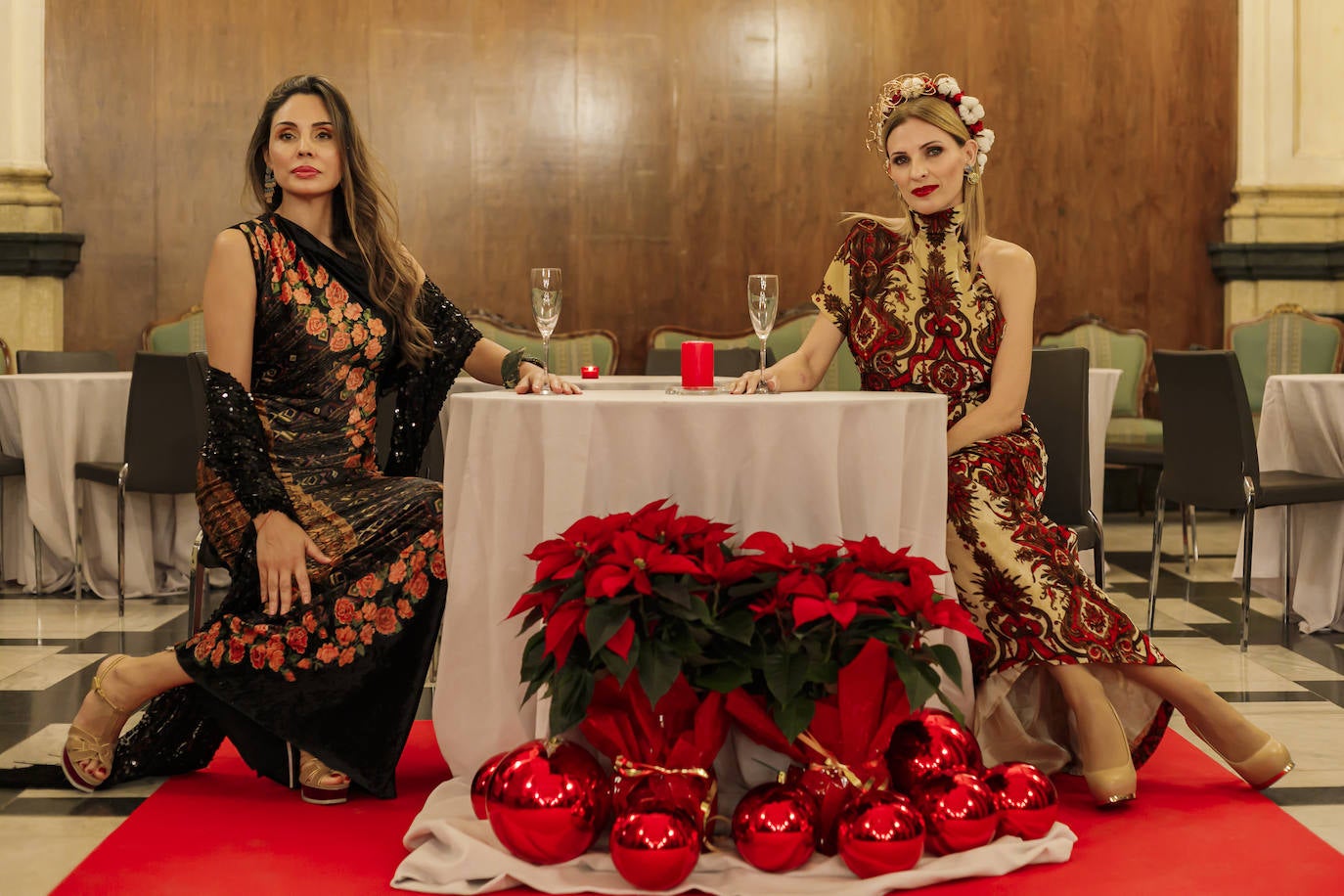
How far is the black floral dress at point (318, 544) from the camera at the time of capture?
276cm

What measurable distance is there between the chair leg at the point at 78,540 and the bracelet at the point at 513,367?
2.74 m

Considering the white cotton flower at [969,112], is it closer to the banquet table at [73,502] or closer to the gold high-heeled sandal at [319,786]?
the gold high-heeled sandal at [319,786]

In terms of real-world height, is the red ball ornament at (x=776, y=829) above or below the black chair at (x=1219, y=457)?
below

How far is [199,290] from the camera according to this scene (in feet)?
24.6

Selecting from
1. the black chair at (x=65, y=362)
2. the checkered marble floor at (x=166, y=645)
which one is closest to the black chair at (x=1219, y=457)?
the checkered marble floor at (x=166, y=645)

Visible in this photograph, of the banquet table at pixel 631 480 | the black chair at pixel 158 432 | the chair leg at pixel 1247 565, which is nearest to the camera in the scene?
the banquet table at pixel 631 480

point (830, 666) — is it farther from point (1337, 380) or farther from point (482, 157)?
point (482, 157)

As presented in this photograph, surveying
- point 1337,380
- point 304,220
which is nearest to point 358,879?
point 304,220

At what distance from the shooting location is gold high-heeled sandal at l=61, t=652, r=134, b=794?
9.34 ft

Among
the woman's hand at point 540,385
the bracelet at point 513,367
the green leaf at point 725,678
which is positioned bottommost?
the green leaf at point 725,678

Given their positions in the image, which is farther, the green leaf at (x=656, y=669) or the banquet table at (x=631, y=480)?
the banquet table at (x=631, y=480)

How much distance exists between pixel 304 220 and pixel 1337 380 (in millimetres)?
3377

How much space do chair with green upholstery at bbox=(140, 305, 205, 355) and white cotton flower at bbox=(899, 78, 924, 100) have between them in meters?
4.90

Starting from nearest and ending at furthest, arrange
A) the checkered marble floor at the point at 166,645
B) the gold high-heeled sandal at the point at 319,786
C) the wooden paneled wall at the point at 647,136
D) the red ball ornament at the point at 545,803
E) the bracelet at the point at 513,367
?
1. the red ball ornament at the point at 545,803
2. the checkered marble floor at the point at 166,645
3. the gold high-heeled sandal at the point at 319,786
4. the bracelet at the point at 513,367
5. the wooden paneled wall at the point at 647,136
